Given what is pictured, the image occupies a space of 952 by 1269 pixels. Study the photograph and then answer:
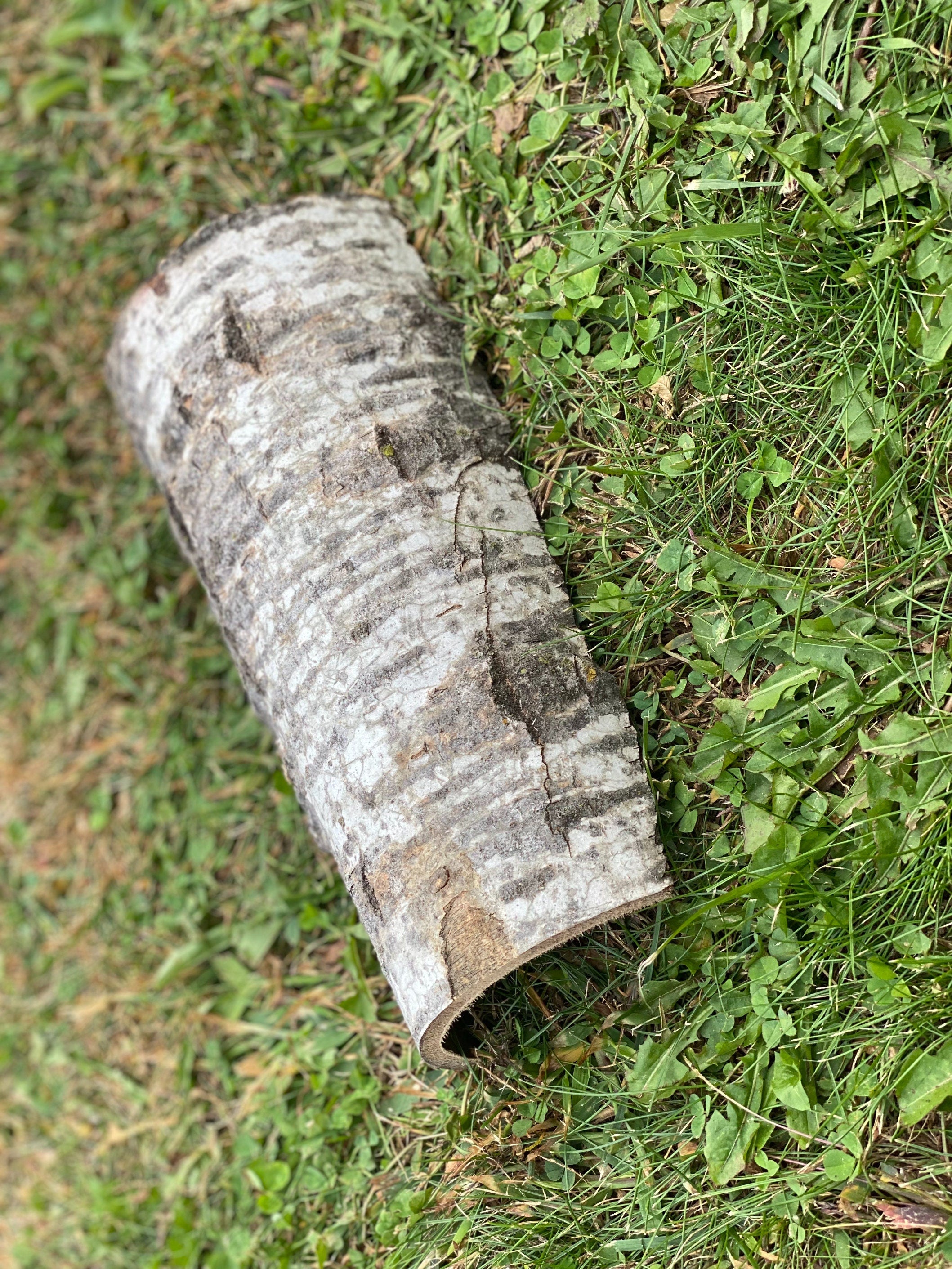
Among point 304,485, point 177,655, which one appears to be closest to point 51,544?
point 177,655

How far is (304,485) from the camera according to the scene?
7.09 feet

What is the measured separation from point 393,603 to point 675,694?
66cm

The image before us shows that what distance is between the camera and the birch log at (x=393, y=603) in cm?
194

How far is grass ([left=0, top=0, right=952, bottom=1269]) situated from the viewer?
6.63ft

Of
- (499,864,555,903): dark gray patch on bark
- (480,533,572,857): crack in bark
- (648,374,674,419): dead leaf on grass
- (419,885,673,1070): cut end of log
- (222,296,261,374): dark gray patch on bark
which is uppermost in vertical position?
(222,296,261,374): dark gray patch on bark

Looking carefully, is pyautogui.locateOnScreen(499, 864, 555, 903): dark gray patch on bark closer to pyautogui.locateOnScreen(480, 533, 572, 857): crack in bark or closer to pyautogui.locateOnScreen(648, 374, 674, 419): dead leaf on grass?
pyautogui.locateOnScreen(480, 533, 572, 857): crack in bark

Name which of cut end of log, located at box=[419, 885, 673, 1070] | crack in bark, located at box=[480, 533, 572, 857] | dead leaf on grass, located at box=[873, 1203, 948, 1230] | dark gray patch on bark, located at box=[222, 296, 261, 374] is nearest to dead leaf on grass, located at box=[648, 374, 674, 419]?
crack in bark, located at box=[480, 533, 572, 857]

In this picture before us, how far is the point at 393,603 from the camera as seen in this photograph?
6.75ft

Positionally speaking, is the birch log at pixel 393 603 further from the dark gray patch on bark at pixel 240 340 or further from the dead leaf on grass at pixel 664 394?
the dead leaf on grass at pixel 664 394

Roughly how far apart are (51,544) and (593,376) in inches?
86.7

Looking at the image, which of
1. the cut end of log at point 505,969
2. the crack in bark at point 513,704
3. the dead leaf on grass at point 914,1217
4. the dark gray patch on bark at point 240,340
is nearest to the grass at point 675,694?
the dead leaf on grass at point 914,1217

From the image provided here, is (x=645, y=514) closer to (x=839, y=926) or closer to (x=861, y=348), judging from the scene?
(x=861, y=348)

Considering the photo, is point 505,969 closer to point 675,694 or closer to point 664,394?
point 675,694

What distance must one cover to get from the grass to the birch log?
0.66 feet
